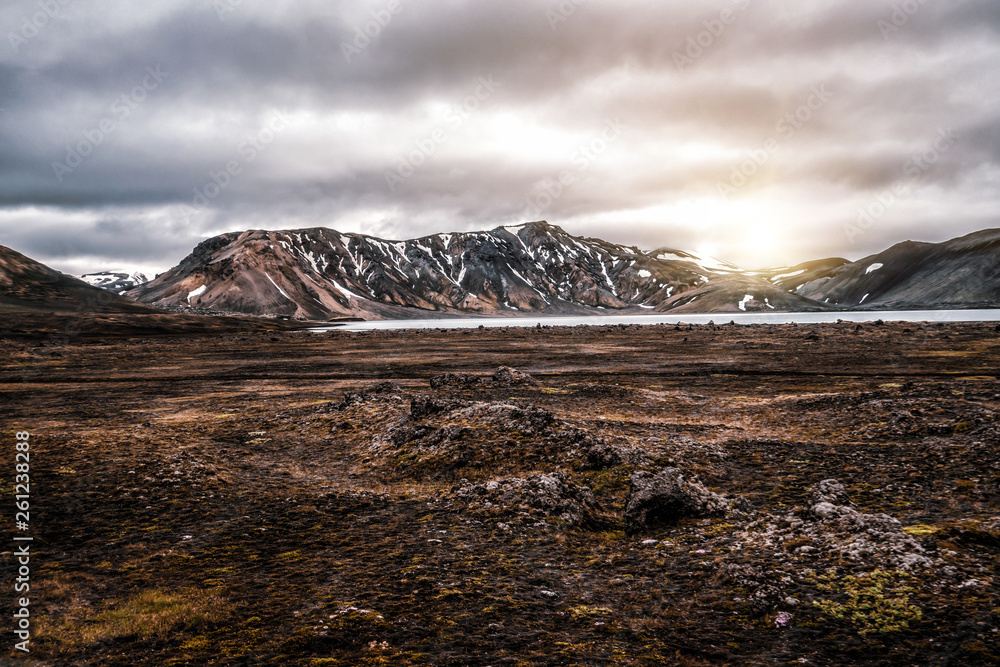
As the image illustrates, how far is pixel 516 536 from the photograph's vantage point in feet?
34.1

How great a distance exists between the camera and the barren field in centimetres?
651

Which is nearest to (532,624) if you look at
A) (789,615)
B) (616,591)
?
(616,591)

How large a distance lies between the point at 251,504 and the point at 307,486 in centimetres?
178

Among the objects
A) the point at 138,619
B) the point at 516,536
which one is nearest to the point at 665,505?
the point at 516,536

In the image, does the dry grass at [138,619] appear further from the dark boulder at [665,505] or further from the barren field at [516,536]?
the dark boulder at [665,505]

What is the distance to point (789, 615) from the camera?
6.97 meters

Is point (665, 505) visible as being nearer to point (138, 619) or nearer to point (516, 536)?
point (516, 536)

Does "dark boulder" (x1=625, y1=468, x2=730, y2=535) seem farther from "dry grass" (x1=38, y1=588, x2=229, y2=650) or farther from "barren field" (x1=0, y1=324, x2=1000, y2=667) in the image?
"dry grass" (x1=38, y1=588, x2=229, y2=650)

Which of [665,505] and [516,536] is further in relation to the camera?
[665,505]

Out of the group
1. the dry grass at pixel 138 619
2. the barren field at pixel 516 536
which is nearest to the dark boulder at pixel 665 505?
the barren field at pixel 516 536

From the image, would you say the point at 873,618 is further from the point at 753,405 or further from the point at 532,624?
the point at 753,405

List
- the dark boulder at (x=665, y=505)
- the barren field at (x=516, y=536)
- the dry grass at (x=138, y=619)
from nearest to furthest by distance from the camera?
the barren field at (x=516, y=536)
the dry grass at (x=138, y=619)
the dark boulder at (x=665, y=505)

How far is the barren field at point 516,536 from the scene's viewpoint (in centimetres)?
651

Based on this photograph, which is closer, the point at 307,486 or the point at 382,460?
the point at 307,486
